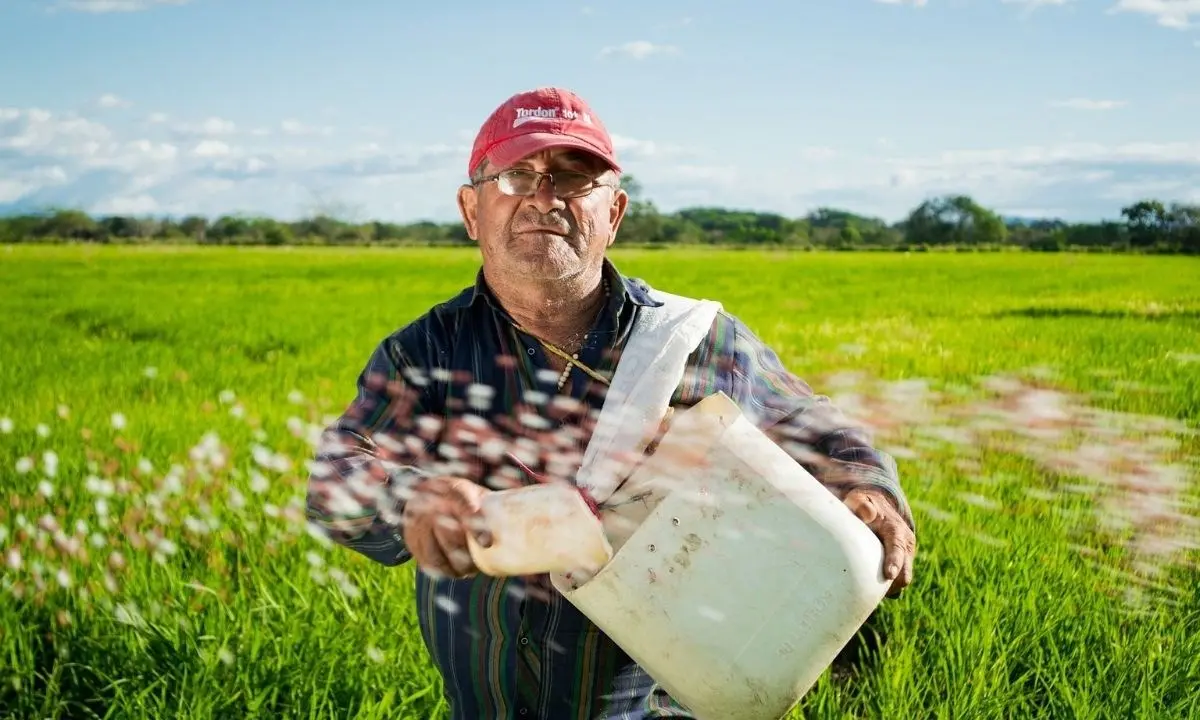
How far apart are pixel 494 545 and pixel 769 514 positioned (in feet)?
1.15

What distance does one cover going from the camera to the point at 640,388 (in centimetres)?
160

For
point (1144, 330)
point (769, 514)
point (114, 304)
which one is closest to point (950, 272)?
point (1144, 330)

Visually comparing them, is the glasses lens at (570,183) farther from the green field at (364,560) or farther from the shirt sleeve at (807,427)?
the green field at (364,560)

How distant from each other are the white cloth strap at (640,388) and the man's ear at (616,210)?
7.8 inches

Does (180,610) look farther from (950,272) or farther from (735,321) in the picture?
(950,272)

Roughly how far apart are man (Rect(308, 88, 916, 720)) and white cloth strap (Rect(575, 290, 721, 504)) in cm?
9

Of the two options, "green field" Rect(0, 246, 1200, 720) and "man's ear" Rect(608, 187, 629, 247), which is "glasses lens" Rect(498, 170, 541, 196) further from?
"green field" Rect(0, 246, 1200, 720)

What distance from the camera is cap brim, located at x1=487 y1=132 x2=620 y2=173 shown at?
176 centimetres

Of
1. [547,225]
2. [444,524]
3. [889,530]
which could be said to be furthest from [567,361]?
[889,530]

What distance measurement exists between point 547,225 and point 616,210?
24 cm

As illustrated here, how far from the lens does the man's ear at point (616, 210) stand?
6.30ft

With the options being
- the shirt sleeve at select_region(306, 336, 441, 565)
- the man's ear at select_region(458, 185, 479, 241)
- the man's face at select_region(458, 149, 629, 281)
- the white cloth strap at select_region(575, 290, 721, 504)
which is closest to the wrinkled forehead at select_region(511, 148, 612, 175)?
the man's face at select_region(458, 149, 629, 281)

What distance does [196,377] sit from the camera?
671 cm

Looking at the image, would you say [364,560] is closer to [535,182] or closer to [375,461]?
[375,461]
